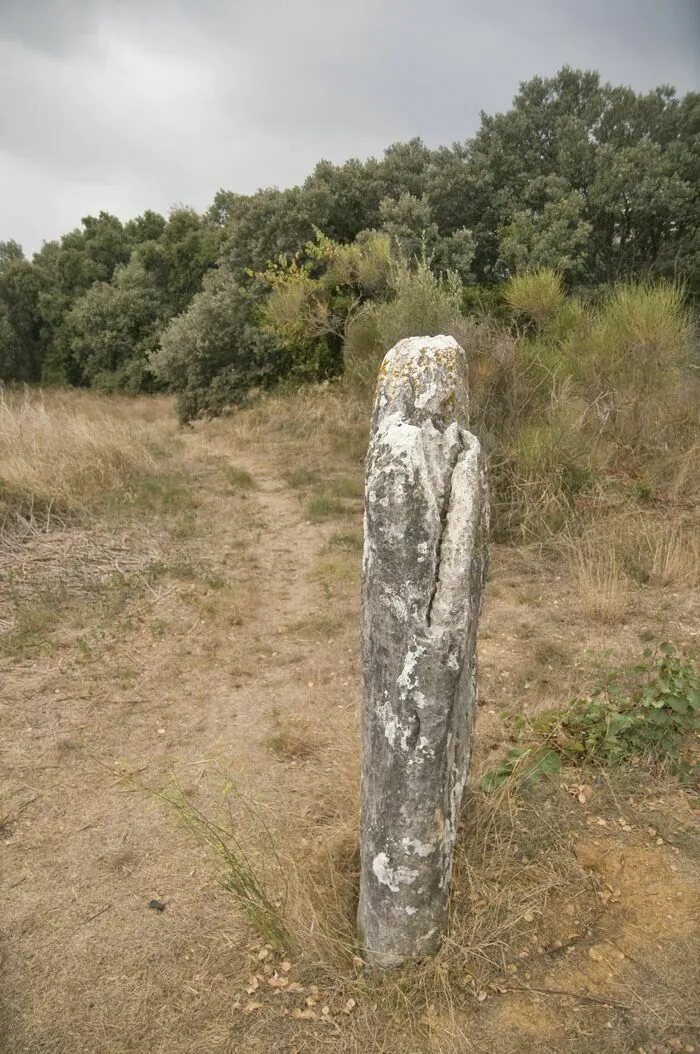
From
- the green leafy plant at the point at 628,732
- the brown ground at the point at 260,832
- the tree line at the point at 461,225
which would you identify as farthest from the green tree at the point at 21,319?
the green leafy plant at the point at 628,732

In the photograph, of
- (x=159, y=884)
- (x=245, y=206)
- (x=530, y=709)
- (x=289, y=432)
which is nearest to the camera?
(x=159, y=884)

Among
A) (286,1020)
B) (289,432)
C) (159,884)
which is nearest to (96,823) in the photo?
(159,884)

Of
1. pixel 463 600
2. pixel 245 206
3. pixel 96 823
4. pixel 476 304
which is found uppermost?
pixel 245 206

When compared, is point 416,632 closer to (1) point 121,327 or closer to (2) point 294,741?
(2) point 294,741

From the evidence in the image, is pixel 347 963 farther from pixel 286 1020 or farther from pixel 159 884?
pixel 159 884

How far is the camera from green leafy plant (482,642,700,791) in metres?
3.06

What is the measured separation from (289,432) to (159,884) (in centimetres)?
895

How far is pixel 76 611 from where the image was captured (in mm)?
5352

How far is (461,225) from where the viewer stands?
1373 cm

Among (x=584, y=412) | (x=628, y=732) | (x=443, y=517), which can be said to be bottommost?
(x=628, y=732)

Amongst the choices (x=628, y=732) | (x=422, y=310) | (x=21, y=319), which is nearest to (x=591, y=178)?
(x=422, y=310)

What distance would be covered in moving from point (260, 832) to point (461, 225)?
13239mm

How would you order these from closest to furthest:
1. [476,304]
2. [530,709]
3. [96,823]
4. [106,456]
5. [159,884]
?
1. [159,884]
2. [96,823]
3. [530,709]
4. [106,456]
5. [476,304]

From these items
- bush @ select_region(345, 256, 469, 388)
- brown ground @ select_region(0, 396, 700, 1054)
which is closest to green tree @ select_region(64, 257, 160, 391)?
bush @ select_region(345, 256, 469, 388)
